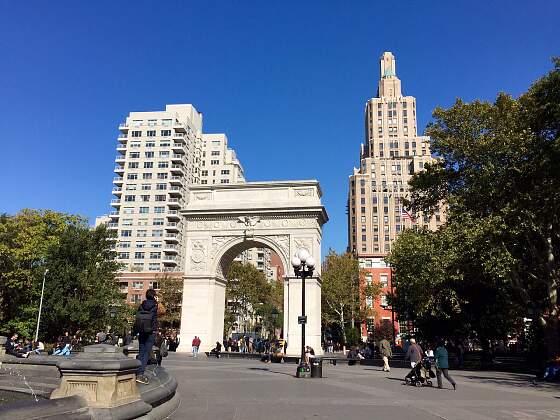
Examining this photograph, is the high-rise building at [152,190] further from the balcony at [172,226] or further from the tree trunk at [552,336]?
the tree trunk at [552,336]

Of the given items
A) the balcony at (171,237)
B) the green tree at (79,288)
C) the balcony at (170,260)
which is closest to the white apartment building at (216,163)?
the balcony at (171,237)

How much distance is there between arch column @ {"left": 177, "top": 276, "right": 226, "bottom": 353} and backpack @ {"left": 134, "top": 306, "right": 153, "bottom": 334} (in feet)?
81.3

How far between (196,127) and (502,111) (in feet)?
243

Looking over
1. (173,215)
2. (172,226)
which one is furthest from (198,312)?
(173,215)

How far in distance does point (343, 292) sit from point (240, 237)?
26.3m

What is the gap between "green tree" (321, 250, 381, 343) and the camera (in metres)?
56.8

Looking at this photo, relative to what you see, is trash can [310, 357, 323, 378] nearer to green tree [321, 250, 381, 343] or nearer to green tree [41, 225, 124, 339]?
green tree [41, 225, 124, 339]

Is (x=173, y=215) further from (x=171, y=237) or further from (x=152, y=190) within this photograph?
(x=152, y=190)

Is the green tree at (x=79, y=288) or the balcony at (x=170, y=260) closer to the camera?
the green tree at (x=79, y=288)

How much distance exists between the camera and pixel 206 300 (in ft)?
110

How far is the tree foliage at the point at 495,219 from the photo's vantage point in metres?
23.0

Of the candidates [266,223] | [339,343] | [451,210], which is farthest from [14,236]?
[339,343]

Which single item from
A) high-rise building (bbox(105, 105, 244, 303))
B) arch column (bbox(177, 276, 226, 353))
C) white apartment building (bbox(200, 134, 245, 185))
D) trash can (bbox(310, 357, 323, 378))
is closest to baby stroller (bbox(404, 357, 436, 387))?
trash can (bbox(310, 357, 323, 378))

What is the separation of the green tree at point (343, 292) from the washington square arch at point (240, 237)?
22845mm
